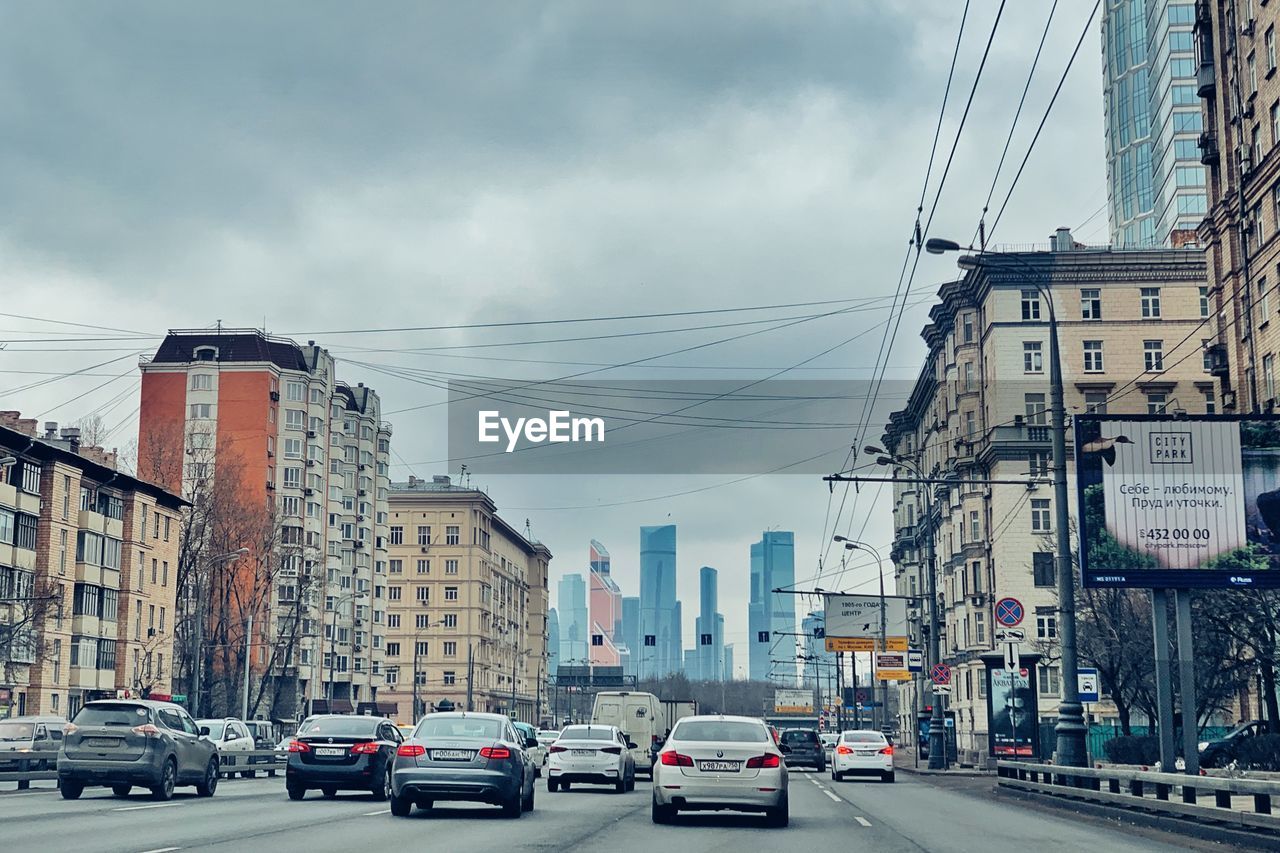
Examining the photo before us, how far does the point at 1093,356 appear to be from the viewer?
76.7m

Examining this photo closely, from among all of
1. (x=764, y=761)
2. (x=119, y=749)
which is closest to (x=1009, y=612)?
(x=764, y=761)

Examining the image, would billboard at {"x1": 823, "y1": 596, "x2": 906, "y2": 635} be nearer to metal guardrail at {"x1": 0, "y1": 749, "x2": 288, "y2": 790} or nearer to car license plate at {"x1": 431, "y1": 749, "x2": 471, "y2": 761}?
metal guardrail at {"x1": 0, "y1": 749, "x2": 288, "y2": 790}

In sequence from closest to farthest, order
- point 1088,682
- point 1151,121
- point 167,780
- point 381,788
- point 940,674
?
point 167,780 → point 381,788 → point 1088,682 → point 940,674 → point 1151,121

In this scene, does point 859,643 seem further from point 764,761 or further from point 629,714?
point 764,761

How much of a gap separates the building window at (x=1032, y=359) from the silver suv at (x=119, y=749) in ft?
192

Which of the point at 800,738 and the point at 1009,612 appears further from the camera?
the point at 800,738

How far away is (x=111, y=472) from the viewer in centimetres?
7212

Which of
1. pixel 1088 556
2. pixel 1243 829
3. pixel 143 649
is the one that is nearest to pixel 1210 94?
pixel 1088 556

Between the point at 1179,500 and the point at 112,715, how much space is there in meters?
18.8

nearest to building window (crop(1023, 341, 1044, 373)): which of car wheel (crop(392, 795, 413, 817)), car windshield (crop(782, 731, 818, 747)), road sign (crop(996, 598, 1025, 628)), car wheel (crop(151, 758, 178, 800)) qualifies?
car windshield (crop(782, 731, 818, 747))

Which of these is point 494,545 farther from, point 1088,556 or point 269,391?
point 1088,556

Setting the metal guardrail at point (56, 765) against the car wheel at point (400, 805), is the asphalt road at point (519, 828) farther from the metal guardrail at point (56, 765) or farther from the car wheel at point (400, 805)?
the metal guardrail at point (56, 765)

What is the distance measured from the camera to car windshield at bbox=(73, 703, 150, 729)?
79.6 feet

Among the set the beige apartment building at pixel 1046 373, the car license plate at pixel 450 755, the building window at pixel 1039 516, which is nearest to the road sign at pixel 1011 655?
the car license plate at pixel 450 755
